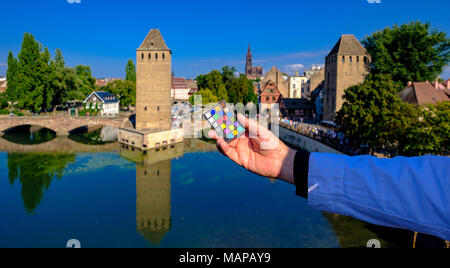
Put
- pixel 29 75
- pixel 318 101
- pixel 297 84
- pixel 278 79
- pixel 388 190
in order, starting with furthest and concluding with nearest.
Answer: pixel 297 84 → pixel 278 79 → pixel 318 101 → pixel 29 75 → pixel 388 190

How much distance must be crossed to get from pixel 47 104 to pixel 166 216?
31052 mm

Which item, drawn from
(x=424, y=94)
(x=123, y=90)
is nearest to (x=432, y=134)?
(x=424, y=94)

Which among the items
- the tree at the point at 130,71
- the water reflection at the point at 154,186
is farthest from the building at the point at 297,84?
the water reflection at the point at 154,186

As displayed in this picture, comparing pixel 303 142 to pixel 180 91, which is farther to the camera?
pixel 180 91

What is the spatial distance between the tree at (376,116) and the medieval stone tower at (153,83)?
1629cm

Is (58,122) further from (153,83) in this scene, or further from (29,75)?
(153,83)

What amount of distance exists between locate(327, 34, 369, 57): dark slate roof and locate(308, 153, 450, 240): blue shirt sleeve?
32003 mm

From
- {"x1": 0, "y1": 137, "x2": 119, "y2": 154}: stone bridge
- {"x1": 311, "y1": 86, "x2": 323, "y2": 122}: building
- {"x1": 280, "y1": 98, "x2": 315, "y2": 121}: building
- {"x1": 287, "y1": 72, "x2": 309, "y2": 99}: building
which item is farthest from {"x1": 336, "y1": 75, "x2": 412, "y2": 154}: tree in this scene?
{"x1": 287, "y1": 72, "x2": 309, "y2": 99}: building

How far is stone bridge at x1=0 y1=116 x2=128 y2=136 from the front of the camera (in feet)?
114

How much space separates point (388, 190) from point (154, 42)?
31.0 metres

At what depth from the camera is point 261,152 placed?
6.30 ft

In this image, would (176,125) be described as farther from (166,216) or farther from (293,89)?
(293,89)

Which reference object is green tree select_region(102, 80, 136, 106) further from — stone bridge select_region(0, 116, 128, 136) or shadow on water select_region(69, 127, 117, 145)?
stone bridge select_region(0, 116, 128, 136)
